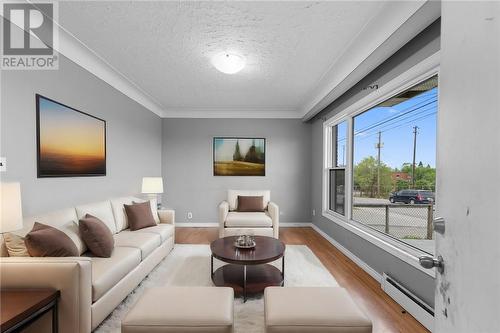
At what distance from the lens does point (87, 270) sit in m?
1.63

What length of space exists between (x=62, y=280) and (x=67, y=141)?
5.41 ft

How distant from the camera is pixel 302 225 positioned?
5.37 m

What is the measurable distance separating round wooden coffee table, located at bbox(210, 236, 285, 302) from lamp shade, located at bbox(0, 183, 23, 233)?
1584 mm

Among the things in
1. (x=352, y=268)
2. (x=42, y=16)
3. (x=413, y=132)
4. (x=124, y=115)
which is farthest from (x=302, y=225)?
(x=42, y=16)

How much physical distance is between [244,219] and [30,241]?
272cm

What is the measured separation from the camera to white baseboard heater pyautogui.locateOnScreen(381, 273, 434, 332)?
1.89m

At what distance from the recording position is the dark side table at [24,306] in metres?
1.22

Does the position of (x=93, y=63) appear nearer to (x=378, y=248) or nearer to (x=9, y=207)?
(x=9, y=207)

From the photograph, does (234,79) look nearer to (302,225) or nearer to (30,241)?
(30,241)

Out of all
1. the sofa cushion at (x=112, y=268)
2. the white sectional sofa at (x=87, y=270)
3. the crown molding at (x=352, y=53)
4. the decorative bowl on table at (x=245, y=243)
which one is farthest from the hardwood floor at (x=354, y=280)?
the crown molding at (x=352, y=53)

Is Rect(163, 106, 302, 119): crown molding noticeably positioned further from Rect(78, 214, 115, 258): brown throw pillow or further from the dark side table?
the dark side table

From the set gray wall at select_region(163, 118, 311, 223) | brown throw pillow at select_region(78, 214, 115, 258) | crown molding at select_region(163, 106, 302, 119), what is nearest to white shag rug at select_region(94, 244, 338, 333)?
brown throw pillow at select_region(78, 214, 115, 258)

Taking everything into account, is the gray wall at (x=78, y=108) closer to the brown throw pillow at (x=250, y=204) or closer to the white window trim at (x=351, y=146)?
the brown throw pillow at (x=250, y=204)

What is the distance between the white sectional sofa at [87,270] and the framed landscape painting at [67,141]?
0.47 metres
